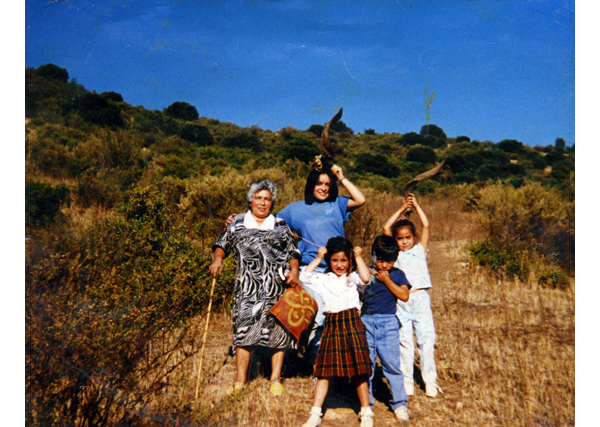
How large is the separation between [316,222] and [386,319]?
104 cm

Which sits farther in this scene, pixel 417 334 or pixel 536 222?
pixel 536 222

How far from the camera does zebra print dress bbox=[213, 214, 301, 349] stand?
11.8 feet

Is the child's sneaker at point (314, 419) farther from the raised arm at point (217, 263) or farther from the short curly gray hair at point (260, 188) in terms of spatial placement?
the short curly gray hair at point (260, 188)

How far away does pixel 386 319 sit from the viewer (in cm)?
341

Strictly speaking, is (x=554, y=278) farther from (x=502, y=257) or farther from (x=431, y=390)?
(x=431, y=390)

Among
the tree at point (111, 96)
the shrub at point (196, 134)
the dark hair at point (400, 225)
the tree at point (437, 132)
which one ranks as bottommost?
the dark hair at point (400, 225)

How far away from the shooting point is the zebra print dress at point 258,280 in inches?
141

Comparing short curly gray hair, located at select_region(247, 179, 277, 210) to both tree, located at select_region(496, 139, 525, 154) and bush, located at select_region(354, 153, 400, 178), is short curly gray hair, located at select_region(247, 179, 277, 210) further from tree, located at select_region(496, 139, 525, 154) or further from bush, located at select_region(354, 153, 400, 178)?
tree, located at select_region(496, 139, 525, 154)

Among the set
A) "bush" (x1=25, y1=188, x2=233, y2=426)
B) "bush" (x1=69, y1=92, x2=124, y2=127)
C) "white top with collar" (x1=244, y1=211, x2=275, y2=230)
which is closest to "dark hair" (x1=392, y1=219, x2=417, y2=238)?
"white top with collar" (x1=244, y1=211, x2=275, y2=230)

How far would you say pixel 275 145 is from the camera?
15.6 metres

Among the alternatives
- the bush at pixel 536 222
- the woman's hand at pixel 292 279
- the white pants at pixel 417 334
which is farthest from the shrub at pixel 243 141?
the white pants at pixel 417 334

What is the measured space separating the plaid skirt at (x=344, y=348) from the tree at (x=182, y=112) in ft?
54.9

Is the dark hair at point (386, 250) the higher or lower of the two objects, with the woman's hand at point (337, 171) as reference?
lower

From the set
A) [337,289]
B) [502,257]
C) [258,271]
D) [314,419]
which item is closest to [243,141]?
[502,257]
